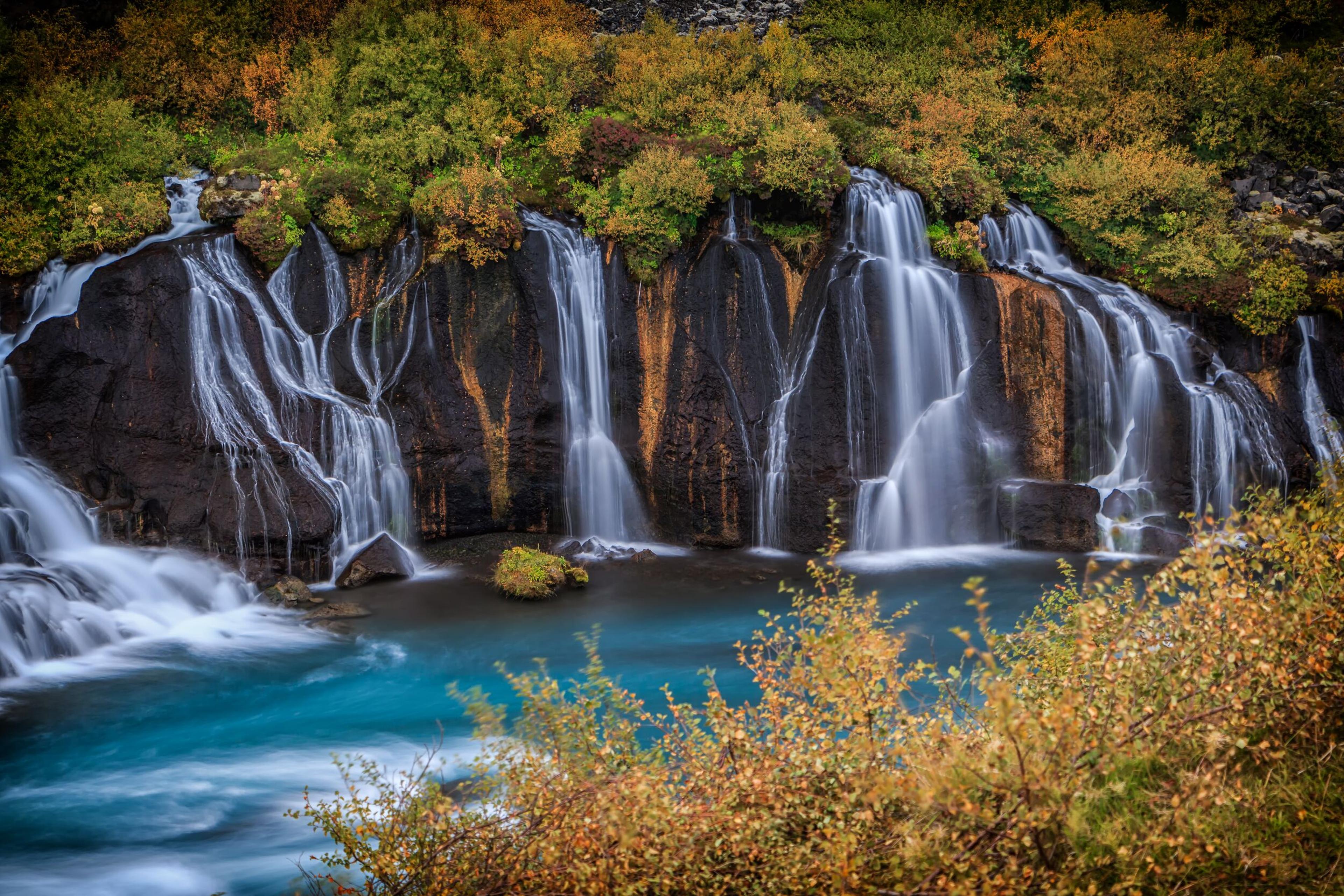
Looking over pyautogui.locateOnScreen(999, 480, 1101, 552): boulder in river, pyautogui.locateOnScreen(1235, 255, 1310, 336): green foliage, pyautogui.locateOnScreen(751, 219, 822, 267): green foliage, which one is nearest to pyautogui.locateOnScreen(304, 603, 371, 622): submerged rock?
pyautogui.locateOnScreen(751, 219, 822, 267): green foliage

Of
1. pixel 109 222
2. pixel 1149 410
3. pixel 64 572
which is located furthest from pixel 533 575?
pixel 1149 410

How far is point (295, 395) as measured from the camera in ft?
51.7

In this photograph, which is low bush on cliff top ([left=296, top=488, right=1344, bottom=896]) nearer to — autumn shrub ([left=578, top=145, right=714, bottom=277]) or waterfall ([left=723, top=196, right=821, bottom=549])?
waterfall ([left=723, top=196, right=821, bottom=549])

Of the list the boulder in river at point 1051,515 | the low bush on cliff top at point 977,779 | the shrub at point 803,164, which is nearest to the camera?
the low bush on cliff top at point 977,779

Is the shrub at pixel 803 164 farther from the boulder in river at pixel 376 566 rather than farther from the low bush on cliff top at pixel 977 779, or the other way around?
the low bush on cliff top at pixel 977 779

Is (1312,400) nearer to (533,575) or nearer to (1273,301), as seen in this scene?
(1273,301)

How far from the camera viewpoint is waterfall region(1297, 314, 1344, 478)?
664 inches

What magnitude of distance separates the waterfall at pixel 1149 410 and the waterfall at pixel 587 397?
8105mm

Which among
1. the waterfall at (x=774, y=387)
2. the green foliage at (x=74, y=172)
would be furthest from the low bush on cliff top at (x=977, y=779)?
the green foliage at (x=74, y=172)

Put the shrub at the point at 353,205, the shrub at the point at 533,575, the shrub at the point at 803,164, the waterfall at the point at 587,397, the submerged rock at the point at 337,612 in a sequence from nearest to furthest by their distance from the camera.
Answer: the submerged rock at the point at 337,612
the shrub at the point at 533,575
the shrub at the point at 353,205
the shrub at the point at 803,164
the waterfall at the point at 587,397

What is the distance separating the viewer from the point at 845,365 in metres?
16.6

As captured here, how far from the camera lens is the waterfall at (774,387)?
16.7 metres

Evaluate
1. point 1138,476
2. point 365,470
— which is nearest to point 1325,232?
point 1138,476

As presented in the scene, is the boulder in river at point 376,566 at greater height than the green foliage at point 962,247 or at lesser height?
lesser
